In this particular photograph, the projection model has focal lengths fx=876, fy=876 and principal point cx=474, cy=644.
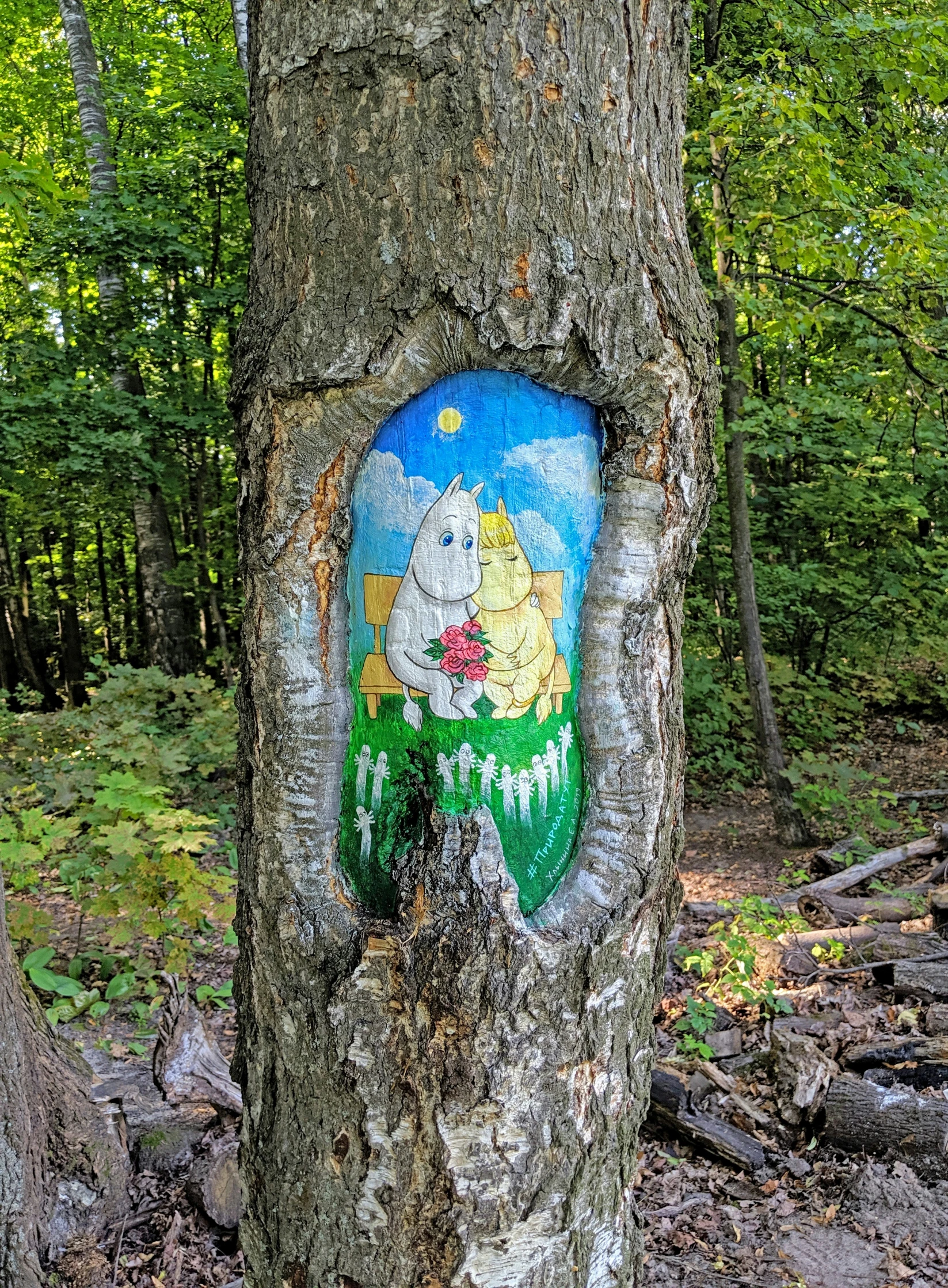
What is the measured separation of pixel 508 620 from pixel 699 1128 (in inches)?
92.3

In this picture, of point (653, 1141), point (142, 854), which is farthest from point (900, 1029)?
point (142, 854)

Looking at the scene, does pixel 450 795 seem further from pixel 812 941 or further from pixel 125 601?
pixel 125 601

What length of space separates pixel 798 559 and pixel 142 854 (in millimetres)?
8478

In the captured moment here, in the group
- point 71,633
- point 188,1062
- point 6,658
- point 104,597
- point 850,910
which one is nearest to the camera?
point 188,1062

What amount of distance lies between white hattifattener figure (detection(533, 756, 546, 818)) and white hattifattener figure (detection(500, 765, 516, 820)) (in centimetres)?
5

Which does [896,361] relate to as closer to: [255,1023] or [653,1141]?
[653,1141]

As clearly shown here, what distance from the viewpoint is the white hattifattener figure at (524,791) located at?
152 centimetres

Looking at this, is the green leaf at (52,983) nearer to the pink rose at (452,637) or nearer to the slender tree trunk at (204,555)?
the pink rose at (452,637)

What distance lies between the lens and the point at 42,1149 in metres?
2.68

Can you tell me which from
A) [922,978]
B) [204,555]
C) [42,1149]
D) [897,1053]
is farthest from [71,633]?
[897,1053]

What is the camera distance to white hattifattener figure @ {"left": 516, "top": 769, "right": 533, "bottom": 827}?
1.52 m

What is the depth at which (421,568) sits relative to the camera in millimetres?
1489

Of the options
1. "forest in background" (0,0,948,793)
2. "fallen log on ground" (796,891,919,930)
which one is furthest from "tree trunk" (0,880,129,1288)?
"fallen log on ground" (796,891,919,930)

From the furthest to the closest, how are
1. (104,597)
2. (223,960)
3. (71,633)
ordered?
(104,597), (71,633), (223,960)
